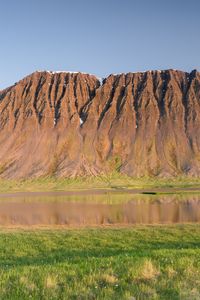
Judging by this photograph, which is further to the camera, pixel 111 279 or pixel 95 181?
pixel 95 181

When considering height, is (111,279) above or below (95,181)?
above

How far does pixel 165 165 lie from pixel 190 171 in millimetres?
11783

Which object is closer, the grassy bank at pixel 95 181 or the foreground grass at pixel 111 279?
the foreground grass at pixel 111 279

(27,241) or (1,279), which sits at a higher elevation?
(1,279)

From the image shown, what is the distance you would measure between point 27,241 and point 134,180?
148652 millimetres

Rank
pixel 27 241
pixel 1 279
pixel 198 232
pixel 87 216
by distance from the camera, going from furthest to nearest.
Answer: pixel 87 216 → pixel 198 232 → pixel 27 241 → pixel 1 279

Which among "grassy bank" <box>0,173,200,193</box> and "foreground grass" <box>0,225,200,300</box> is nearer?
"foreground grass" <box>0,225,200,300</box>

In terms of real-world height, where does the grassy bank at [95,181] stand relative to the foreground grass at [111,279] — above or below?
below

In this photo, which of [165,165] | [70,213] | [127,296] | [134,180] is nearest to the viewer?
[127,296]

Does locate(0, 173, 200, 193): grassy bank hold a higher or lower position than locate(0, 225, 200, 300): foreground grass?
lower

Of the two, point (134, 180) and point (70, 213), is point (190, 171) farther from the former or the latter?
point (70, 213)

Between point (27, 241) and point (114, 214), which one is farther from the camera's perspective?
point (114, 214)

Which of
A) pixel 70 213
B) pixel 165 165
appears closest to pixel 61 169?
pixel 165 165

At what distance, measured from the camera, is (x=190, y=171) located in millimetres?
186125
